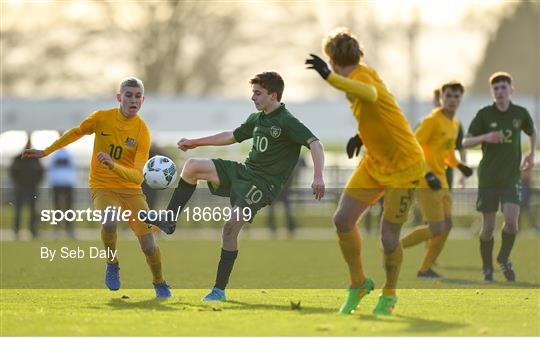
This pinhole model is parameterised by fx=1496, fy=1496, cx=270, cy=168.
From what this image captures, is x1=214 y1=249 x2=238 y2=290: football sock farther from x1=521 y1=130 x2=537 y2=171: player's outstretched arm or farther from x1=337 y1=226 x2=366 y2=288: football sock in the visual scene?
x1=521 y1=130 x2=537 y2=171: player's outstretched arm

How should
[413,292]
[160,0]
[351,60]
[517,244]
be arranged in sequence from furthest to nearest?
1. [160,0]
2. [517,244]
3. [413,292]
4. [351,60]

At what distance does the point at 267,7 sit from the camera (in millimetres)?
60594

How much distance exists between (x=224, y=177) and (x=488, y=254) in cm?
480

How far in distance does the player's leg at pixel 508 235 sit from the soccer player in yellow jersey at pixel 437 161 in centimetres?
66

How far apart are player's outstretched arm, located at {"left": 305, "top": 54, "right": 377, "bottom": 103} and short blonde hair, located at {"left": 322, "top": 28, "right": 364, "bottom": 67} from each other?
0.91ft

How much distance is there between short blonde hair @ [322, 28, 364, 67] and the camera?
1056 cm

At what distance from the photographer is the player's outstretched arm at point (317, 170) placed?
11.2 metres

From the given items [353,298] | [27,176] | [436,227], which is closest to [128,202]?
[353,298]

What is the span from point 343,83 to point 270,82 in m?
1.74

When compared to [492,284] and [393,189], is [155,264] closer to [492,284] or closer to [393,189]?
[393,189]

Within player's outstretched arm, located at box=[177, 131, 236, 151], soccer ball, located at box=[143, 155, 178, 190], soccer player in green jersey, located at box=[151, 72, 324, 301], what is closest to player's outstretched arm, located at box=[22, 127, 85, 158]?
soccer ball, located at box=[143, 155, 178, 190]

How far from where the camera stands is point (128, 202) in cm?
1250

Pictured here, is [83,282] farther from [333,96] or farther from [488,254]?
[333,96]

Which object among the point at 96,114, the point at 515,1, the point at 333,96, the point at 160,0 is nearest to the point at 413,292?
the point at 96,114
